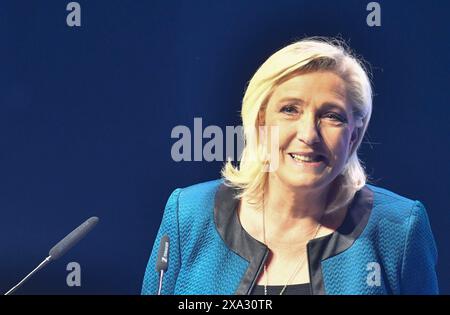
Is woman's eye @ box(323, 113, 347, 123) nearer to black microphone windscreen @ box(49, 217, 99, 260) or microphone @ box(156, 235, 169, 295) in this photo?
microphone @ box(156, 235, 169, 295)

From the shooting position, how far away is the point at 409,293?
1.87m

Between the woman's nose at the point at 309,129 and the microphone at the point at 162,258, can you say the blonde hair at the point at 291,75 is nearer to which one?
the woman's nose at the point at 309,129

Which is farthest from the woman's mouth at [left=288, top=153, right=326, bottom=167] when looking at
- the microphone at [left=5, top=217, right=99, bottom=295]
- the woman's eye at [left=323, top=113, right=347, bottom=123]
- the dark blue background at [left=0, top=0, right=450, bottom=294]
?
the microphone at [left=5, top=217, right=99, bottom=295]

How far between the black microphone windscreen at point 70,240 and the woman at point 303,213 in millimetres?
201

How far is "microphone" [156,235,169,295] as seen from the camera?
187 cm

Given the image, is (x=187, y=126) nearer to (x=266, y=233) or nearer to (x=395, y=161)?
(x=266, y=233)

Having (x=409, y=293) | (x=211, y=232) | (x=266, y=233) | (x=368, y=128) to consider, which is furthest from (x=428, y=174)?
(x=211, y=232)

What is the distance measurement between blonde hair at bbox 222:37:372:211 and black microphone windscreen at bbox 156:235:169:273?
25cm

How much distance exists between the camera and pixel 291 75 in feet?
6.15

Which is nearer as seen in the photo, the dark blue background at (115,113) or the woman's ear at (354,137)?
the woman's ear at (354,137)

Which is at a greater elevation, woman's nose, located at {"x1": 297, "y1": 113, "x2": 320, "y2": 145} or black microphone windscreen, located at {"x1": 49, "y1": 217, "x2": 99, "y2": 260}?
woman's nose, located at {"x1": 297, "y1": 113, "x2": 320, "y2": 145}

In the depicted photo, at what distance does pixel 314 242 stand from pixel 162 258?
0.42 meters

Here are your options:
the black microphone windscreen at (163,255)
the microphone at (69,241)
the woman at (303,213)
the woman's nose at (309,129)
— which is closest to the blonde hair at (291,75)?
the woman at (303,213)

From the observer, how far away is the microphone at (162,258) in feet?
6.12
